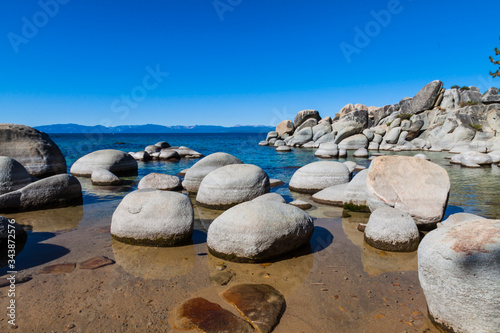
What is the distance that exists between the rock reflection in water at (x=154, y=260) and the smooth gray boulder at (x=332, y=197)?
4.66 metres

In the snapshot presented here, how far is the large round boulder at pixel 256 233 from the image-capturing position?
4555mm

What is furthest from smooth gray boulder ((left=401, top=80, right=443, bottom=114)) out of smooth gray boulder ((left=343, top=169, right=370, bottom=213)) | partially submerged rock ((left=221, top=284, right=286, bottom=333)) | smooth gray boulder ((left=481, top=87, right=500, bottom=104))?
partially submerged rock ((left=221, top=284, right=286, bottom=333))

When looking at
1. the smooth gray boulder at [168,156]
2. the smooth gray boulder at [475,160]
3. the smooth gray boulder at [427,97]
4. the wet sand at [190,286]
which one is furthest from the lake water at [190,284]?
the smooth gray boulder at [427,97]

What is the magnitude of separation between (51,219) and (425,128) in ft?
130

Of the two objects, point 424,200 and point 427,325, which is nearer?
point 427,325

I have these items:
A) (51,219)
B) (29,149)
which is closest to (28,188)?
(51,219)

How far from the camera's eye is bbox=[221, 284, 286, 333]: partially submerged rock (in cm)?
316

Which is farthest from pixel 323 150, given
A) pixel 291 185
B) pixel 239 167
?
pixel 239 167

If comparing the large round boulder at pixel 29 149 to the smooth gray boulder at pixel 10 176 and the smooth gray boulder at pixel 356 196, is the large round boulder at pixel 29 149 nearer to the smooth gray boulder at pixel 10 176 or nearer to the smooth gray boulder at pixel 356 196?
the smooth gray boulder at pixel 10 176

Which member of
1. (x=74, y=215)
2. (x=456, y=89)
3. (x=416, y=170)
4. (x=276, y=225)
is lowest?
(x=74, y=215)

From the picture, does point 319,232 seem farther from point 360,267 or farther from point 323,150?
point 323,150

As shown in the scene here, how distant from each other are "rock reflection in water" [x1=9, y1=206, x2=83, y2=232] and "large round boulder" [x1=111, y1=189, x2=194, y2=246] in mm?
1818

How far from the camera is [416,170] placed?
21.6ft

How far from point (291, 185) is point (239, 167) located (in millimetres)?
3016
